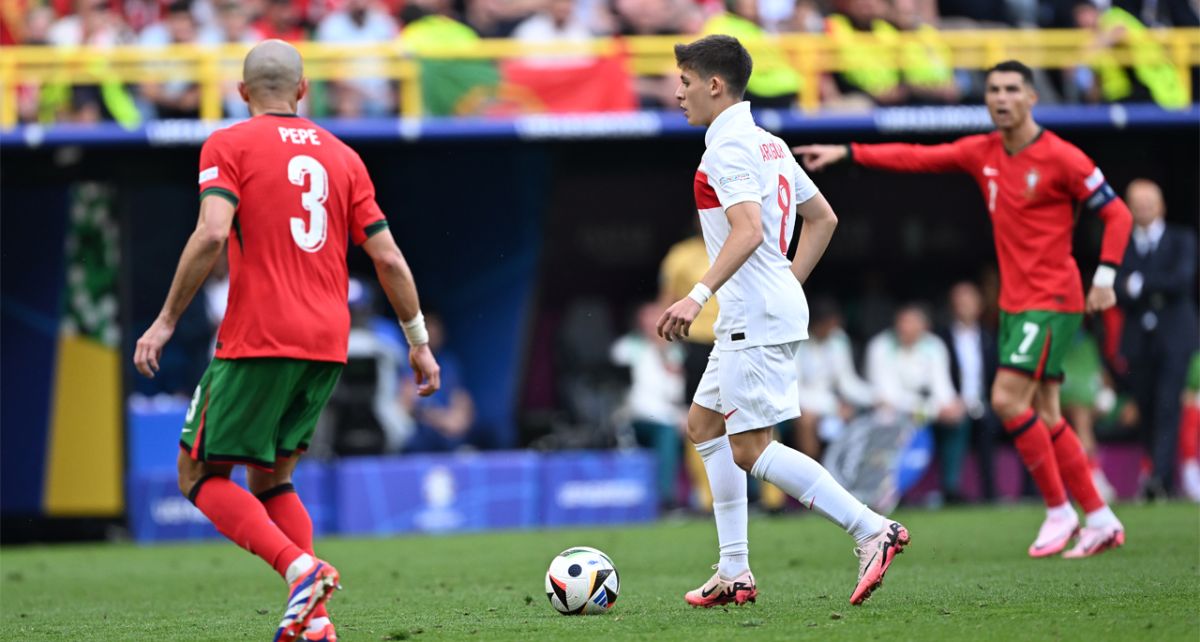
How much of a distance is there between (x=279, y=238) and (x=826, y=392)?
32.1ft

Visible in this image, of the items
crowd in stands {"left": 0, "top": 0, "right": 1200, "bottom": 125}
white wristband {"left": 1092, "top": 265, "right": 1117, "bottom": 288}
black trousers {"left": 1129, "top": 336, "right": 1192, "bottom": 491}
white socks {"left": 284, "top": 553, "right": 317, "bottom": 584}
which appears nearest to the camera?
white socks {"left": 284, "top": 553, "right": 317, "bottom": 584}

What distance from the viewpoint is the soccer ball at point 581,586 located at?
6953mm

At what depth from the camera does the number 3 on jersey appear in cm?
616

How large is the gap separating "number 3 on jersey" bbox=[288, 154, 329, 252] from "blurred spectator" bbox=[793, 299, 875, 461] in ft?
31.0

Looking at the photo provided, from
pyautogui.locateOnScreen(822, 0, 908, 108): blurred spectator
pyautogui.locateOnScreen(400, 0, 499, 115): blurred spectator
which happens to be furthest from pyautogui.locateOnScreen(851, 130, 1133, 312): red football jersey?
pyautogui.locateOnScreen(400, 0, 499, 115): blurred spectator

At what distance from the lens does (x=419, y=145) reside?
47.5 ft

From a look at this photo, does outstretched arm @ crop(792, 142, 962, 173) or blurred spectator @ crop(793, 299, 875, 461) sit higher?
outstretched arm @ crop(792, 142, 962, 173)

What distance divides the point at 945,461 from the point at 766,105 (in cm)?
354

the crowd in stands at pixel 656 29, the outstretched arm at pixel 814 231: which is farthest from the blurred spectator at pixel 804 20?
the outstretched arm at pixel 814 231

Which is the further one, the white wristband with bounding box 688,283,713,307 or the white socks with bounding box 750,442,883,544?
the white socks with bounding box 750,442,883,544

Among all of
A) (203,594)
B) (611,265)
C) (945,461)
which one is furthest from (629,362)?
(203,594)

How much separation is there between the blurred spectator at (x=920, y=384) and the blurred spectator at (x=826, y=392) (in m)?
0.19

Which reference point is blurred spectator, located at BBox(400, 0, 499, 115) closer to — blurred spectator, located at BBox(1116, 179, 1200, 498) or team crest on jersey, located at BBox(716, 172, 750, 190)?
blurred spectator, located at BBox(1116, 179, 1200, 498)

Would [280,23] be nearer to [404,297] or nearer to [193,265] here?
[404,297]
